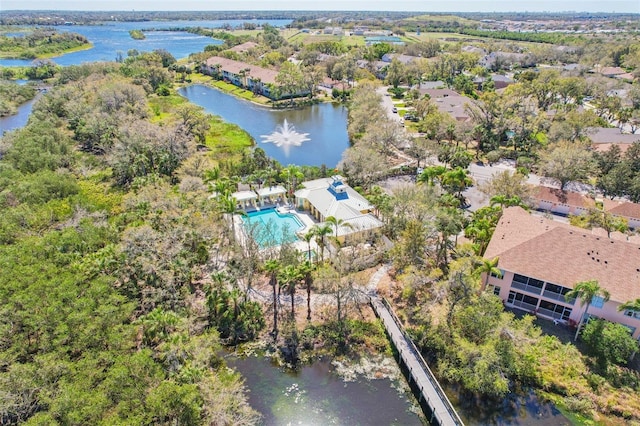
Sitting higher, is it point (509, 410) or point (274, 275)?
point (274, 275)

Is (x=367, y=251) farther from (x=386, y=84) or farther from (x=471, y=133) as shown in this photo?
(x=386, y=84)

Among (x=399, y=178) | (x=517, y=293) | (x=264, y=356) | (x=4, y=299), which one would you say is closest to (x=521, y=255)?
(x=517, y=293)

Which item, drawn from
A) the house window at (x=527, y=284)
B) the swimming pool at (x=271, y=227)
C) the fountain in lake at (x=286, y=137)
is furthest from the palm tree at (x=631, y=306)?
the fountain in lake at (x=286, y=137)

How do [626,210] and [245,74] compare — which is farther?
[245,74]

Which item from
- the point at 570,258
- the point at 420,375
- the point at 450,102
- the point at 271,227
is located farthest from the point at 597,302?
the point at 450,102

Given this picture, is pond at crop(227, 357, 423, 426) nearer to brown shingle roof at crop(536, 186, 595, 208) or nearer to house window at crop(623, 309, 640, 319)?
house window at crop(623, 309, 640, 319)

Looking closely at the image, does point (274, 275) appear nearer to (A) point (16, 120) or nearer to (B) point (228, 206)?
(B) point (228, 206)

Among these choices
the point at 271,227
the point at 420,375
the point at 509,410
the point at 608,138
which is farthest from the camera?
the point at 608,138

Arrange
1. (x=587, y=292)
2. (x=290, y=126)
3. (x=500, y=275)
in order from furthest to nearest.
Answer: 1. (x=290, y=126)
2. (x=500, y=275)
3. (x=587, y=292)
